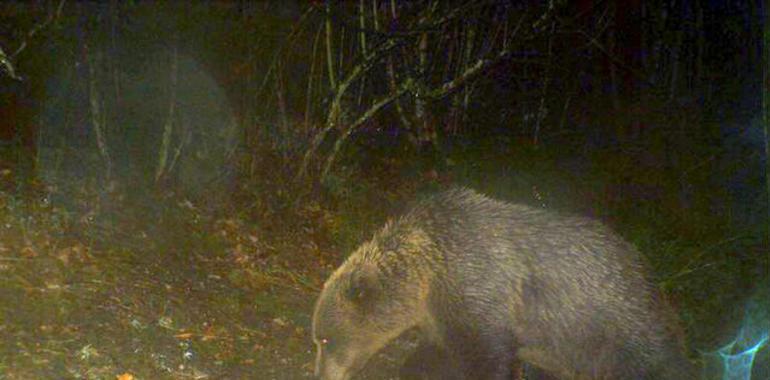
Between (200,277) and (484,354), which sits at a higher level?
(484,354)

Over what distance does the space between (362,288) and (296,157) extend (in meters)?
5.07

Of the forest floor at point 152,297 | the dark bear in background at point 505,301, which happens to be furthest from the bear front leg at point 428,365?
the forest floor at point 152,297

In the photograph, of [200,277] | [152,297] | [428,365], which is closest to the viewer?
[428,365]

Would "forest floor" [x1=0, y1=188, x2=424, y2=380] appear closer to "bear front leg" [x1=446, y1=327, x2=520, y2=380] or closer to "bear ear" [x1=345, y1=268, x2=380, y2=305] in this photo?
"bear ear" [x1=345, y1=268, x2=380, y2=305]

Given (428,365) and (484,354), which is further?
(428,365)

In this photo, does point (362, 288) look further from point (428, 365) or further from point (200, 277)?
point (200, 277)

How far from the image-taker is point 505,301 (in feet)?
19.1

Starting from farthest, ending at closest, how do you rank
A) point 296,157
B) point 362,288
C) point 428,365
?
point 296,157 < point 428,365 < point 362,288

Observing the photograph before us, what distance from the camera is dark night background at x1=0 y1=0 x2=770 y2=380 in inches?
272

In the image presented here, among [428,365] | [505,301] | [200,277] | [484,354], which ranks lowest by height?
[428,365]

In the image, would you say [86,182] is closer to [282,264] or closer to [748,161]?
[282,264]

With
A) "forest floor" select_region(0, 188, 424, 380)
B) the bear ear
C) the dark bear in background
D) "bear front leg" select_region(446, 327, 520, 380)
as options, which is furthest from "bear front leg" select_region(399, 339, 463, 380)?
the bear ear

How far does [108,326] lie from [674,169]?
376 inches

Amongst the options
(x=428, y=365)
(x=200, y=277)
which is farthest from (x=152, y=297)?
(x=428, y=365)
